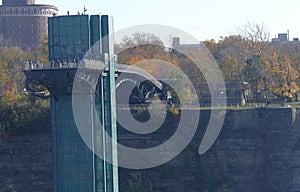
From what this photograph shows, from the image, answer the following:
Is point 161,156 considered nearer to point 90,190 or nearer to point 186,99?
point 186,99

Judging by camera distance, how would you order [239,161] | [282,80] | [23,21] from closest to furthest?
[239,161], [282,80], [23,21]

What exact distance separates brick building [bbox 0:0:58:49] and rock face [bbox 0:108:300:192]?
59087mm

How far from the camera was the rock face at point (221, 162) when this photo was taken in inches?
2064

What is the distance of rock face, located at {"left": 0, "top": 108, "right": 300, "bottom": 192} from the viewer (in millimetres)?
52438

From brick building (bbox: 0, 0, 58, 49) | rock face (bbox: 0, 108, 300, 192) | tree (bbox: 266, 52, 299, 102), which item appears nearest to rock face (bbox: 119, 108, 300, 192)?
rock face (bbox: 0, 108, 300, 192)

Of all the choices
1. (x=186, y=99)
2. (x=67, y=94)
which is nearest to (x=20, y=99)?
(x=186, y=99)

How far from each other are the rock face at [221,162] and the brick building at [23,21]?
5909cm

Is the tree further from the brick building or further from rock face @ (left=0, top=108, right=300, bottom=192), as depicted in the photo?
the brick building

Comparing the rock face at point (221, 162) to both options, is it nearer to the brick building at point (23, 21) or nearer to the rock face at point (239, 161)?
the rock face at point (239, 161)

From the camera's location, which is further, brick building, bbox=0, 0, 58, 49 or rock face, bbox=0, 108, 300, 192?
brick building, bbox=0, 0, 58, 49

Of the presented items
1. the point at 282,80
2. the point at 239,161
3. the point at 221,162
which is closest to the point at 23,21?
the point at 282,80

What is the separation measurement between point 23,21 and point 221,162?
2564 inches

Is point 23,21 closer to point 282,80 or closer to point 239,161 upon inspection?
point 282,80

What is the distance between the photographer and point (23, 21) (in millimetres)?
113688
